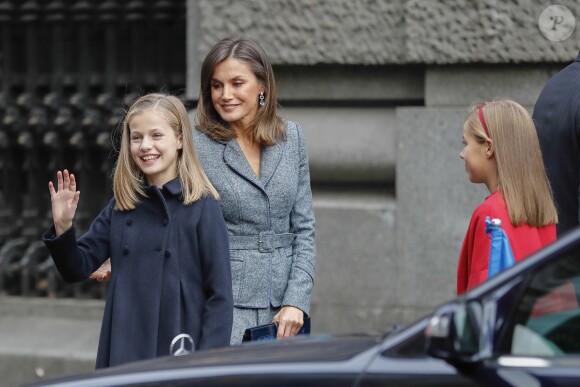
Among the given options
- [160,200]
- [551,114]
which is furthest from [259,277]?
[551,114]

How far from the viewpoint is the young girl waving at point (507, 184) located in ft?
12.4

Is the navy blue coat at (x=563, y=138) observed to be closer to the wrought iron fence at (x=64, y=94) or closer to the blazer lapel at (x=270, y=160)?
the blazer lapel at (x=270, y=160)

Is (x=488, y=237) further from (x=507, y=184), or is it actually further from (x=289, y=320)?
(x=289, y=320)

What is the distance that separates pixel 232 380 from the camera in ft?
9.00

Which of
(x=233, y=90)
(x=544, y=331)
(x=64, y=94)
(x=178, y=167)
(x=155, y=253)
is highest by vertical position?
(x=64, y=94)

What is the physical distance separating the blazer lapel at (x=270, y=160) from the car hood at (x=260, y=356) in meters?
1.06

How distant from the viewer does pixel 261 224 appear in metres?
4.08

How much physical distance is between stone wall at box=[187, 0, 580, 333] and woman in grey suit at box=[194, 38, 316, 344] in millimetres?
1746

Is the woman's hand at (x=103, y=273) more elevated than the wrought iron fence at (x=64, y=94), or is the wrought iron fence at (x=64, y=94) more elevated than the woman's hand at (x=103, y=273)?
the wrought iron fence at (x=64, y=94)

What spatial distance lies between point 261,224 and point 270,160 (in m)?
0.22

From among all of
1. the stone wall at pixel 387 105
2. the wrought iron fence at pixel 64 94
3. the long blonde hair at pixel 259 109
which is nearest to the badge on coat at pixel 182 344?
the long blonde hair at pixel 259 109

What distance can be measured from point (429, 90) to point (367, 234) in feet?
2.47

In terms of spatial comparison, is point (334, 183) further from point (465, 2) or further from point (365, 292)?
point (465, 2)

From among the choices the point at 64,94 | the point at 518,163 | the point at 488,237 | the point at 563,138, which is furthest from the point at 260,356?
the point at 64,94
